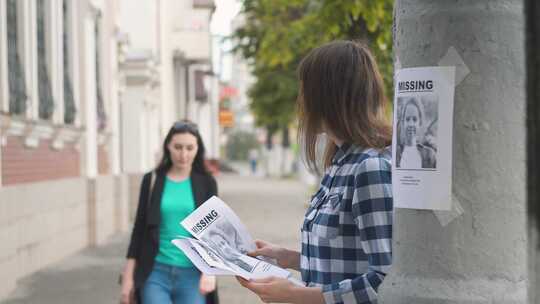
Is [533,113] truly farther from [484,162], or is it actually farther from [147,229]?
[147,229]

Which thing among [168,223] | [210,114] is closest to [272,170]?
[210,114]

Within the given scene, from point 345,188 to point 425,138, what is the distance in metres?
0.42

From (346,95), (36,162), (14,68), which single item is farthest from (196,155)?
(36,162)

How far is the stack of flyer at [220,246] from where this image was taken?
2.88m

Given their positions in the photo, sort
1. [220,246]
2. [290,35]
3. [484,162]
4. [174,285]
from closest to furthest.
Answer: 1. [484,162]
2. [220,246]
3. [174,285]
4. [290,35]

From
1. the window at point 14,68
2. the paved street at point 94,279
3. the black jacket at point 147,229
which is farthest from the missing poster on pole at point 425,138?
the window at point 14,68

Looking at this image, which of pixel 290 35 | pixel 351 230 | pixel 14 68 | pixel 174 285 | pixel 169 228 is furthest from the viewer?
pixel 290 35

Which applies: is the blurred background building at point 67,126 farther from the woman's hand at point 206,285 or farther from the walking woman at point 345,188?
the walking woman at point 345,188

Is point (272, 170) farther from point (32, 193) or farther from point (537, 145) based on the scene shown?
point (537, 145)

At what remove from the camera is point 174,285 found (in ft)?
17.6

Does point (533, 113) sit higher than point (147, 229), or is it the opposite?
point (533, 113)

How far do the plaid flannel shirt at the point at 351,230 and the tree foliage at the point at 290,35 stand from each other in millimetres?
2336

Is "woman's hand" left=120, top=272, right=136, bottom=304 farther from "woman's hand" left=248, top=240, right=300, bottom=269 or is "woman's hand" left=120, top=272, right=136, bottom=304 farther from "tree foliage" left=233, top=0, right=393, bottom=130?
"woman's hand" left=248, top=240, right=300, bottom=269

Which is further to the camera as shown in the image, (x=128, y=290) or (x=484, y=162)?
(x=128, y=290)
